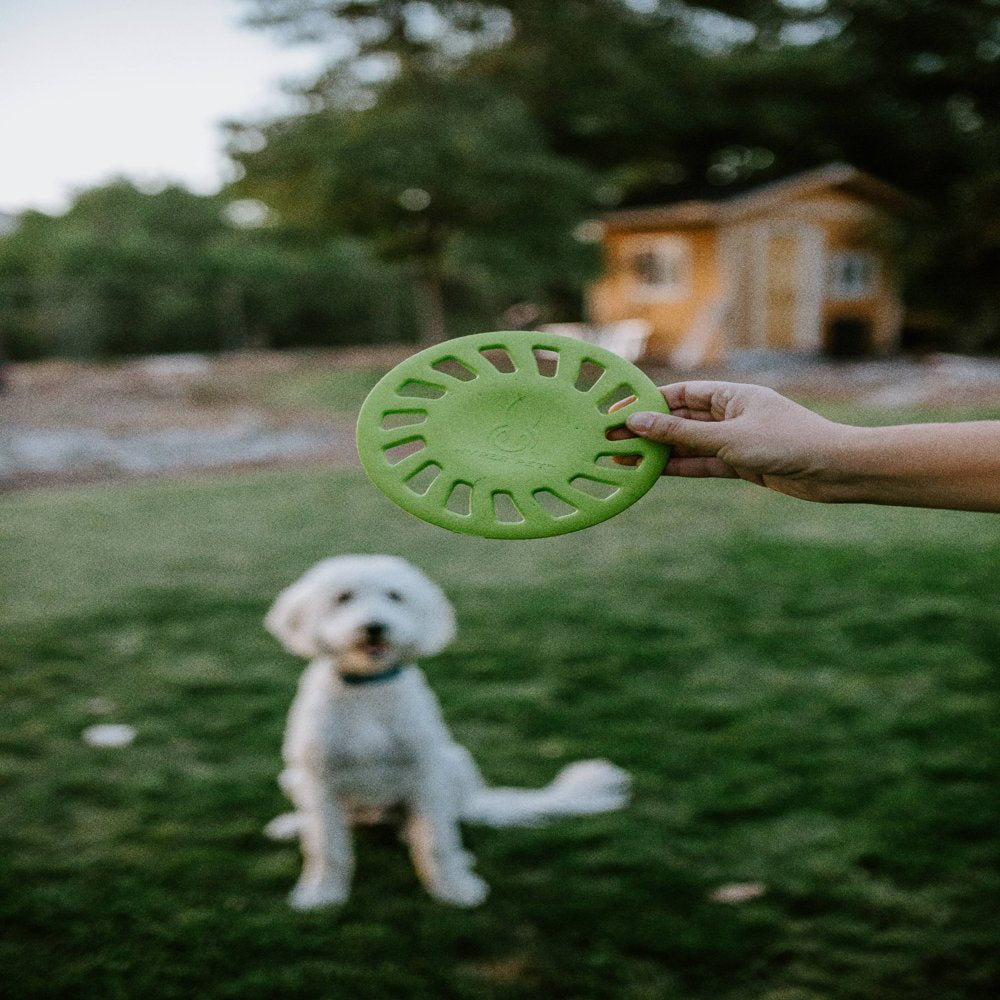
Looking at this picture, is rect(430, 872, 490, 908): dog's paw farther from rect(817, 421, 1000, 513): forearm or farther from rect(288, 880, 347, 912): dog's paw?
rect(817, 421, 1000, 513): forearm

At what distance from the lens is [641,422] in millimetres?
1625

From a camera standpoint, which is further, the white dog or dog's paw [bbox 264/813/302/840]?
dog's paw [bbox 264/813/302/840]

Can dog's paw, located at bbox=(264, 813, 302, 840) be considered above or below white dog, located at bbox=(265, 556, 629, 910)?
below

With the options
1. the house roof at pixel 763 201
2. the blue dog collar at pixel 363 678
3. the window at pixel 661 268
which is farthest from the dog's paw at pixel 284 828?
the window at pixel 661 268

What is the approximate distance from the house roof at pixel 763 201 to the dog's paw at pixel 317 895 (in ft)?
52.7

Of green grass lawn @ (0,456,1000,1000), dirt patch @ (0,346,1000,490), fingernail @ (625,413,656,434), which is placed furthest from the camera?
dirt patch @ (0,346,1000,490)

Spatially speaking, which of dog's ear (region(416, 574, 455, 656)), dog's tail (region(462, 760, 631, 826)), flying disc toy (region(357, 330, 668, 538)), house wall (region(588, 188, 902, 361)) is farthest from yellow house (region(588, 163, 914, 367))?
flying disc toy (region(357, 330, 668, 538))

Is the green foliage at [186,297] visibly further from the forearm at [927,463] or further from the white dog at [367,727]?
the forearm at [927,463]

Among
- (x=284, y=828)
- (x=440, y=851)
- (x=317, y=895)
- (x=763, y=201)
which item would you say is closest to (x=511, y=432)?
(x=440, y=851)

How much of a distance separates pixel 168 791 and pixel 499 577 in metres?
2.45

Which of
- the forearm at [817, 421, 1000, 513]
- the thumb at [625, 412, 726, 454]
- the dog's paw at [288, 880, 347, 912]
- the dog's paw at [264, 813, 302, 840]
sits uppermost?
the thumb at [625, 412, 726, 454]

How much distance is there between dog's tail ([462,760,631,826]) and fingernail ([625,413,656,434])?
1551 millimetres

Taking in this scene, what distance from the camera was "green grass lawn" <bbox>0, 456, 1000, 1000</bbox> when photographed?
7.38ft

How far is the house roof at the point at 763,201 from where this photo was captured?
55.4 feet
